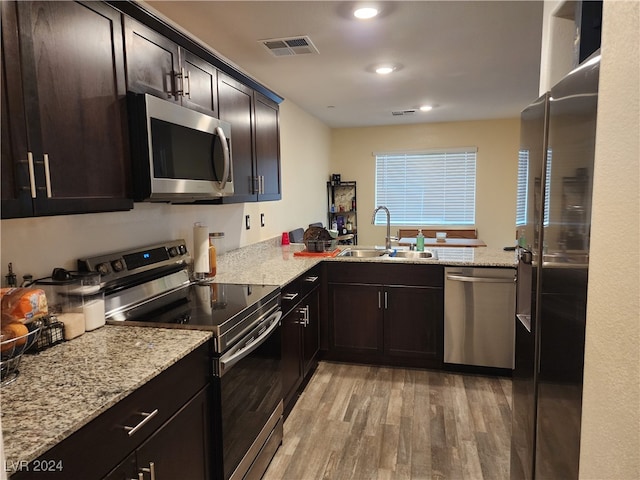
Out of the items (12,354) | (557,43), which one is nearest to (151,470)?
(12,354)

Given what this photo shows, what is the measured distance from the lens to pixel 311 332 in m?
2.91

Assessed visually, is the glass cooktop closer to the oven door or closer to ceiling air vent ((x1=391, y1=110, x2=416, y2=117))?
the oven door

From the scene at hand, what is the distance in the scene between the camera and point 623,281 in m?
0.75

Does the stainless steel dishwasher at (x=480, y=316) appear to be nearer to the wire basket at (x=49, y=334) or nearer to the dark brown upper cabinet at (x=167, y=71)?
the dark brown upper cabinet at (x=167, y=71)

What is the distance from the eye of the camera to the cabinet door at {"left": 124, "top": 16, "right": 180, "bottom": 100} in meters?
1.55

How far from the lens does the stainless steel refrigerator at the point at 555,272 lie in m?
1.04

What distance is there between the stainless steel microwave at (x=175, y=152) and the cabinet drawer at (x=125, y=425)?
69 centimetres

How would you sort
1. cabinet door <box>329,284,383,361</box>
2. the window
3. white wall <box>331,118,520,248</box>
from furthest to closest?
the window → white wall <box>331,118,520,248</box> → cabinet door <box>329,284,383,361</box>

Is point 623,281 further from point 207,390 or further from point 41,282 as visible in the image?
point 41,282

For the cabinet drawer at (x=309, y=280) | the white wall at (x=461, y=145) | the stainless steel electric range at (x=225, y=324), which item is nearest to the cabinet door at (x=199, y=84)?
the stainless steel electric range at (x=225, y=324)

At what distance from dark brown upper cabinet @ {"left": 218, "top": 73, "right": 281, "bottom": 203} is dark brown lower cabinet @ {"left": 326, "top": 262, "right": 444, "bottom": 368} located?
2.81 ft

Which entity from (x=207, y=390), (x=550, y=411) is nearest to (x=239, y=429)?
(x=207, y=390)

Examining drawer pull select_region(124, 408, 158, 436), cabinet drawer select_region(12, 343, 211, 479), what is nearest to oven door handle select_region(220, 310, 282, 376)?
cabinet drawer select_region(12, 343, 211, 479)

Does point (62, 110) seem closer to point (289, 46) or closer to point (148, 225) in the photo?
point (148, 225)
